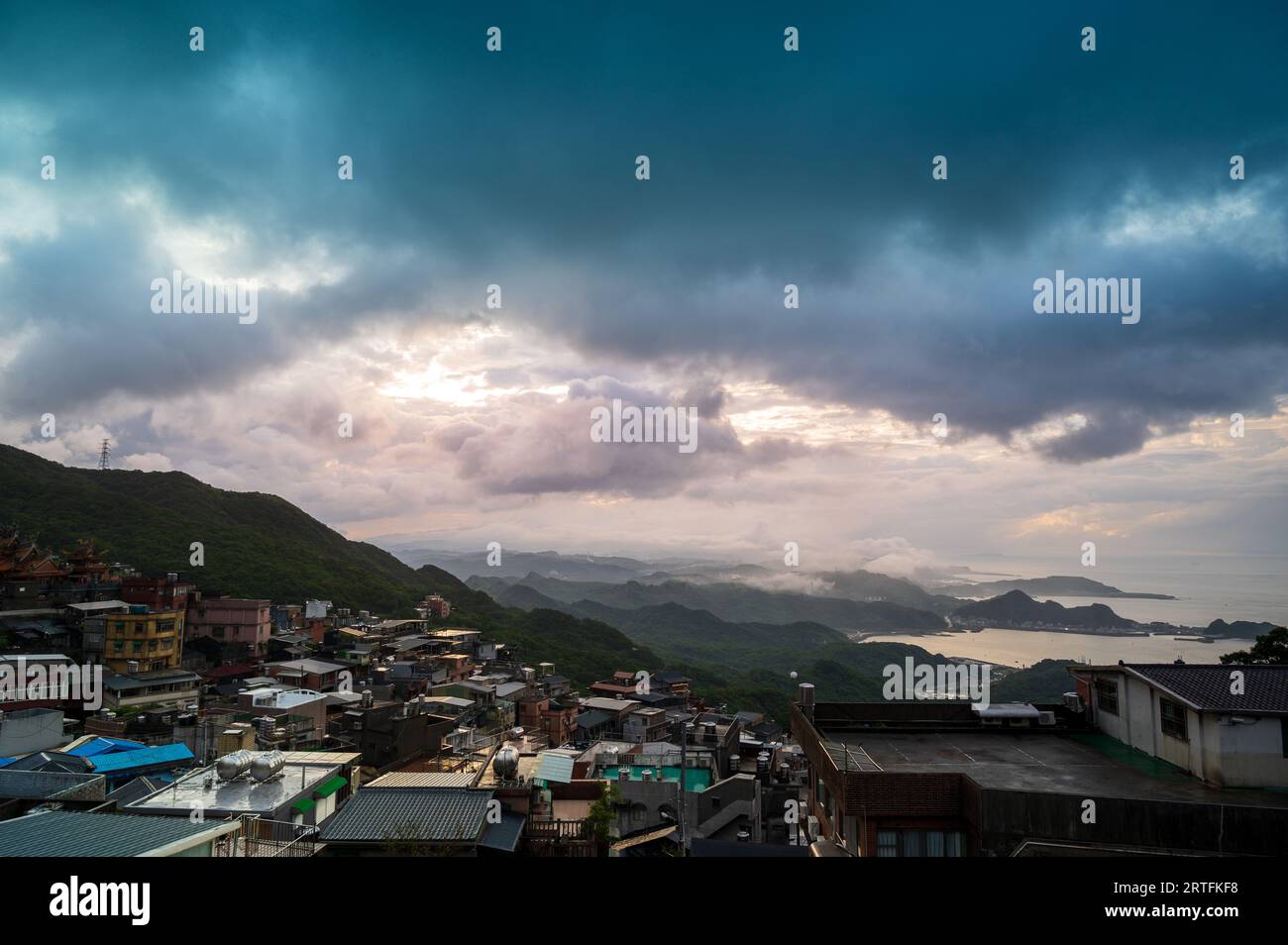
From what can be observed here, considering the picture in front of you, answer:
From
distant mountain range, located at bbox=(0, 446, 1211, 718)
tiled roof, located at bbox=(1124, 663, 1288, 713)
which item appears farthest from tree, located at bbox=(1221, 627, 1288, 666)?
tiled roof, located at bbox=(1124, 663, 1288, 713)

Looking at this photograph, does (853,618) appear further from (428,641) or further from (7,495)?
(7,495)

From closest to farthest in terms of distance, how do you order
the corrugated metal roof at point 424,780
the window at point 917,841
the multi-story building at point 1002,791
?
the multi-story building at point 1002,791
the window at point 917,841
the corrugated metal roof at point 424,780

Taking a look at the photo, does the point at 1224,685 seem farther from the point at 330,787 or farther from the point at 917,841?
the point at 330,787

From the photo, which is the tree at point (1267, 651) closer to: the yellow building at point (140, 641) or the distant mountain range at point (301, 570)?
the distant mountain range at point (301, 570)

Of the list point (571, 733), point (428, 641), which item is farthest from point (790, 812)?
point (428, 641)

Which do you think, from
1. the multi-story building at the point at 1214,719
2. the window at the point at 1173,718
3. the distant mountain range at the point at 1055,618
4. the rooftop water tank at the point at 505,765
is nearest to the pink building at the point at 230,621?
the rooftop water tank at the point at 505,765

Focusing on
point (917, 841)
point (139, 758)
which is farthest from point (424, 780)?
point (139, 758)
